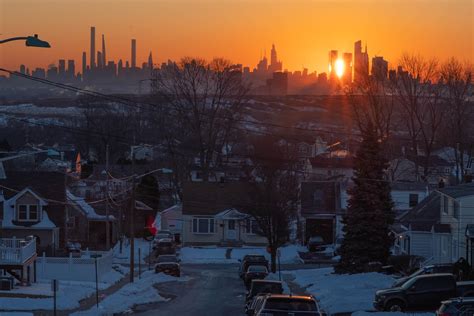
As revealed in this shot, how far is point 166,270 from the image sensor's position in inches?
2330

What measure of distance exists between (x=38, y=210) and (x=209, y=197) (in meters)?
23.4

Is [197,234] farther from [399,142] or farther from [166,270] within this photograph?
[399,142]

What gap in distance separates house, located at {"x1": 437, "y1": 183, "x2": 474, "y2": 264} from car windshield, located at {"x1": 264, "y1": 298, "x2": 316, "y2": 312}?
77.4 feet

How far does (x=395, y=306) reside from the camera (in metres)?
34.4

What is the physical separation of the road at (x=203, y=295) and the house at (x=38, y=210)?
363 inches

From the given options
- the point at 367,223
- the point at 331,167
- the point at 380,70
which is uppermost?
the point at 380,70

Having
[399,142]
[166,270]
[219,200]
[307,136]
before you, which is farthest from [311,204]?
[307,136]

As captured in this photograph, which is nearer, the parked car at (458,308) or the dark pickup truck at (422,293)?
the parked car at (458,308)

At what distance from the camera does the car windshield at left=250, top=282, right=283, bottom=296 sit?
37.7 m

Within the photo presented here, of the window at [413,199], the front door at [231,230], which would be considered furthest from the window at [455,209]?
the front door at [231,230]

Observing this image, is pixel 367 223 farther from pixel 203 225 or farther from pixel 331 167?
pixel 331 167

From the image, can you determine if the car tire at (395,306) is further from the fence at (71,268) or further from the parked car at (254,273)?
the fence at (71,268)

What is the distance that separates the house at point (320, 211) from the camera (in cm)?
8019

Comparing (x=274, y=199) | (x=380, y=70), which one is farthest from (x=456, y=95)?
(x=274, y=199)
